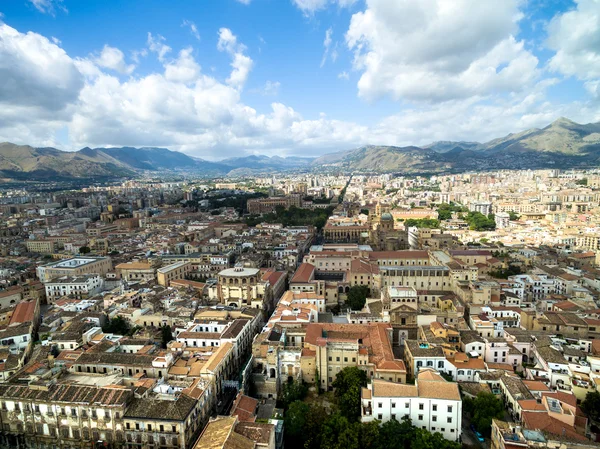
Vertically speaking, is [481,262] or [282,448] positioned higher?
[481,262]

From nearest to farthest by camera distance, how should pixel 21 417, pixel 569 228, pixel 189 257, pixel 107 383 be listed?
pixel 21 417
pixel 107 383
pixel 189 257
pixel 569 228

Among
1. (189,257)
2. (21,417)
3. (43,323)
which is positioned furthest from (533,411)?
(189,257)

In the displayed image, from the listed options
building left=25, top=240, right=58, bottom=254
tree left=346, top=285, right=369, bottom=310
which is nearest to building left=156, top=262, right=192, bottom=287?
tree left=346, top=285, right=369, bottom=310

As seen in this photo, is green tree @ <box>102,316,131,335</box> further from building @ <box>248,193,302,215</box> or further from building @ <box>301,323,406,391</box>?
building @ <box>248,193,302,215</box>

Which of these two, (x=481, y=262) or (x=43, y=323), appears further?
(x=481, y=262)

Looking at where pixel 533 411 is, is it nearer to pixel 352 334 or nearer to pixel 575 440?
pixel 575 440

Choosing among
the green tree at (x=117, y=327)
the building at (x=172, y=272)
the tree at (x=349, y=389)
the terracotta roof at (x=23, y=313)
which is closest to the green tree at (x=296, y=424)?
the tree at (x=349, y=389)

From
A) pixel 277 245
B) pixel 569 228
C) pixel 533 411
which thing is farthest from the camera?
pixel 569 228
